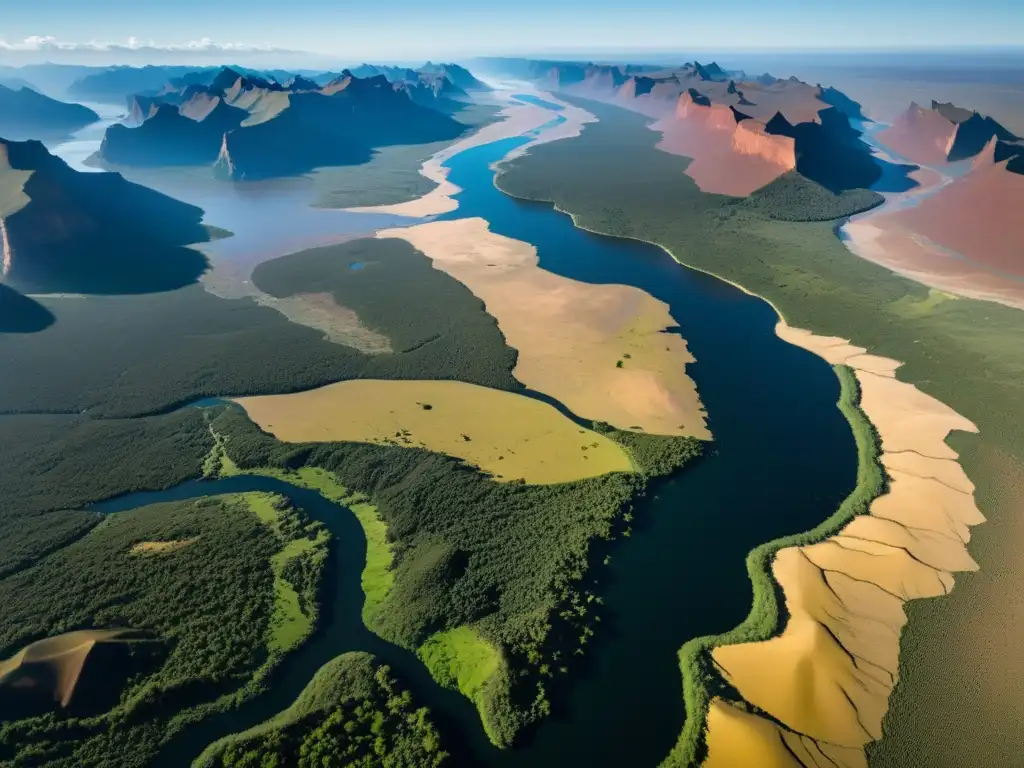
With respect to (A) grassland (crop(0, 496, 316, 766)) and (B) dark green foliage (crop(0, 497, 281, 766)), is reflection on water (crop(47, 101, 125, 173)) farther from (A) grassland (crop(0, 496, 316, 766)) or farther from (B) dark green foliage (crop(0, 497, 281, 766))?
(B) dark green foliage (crop(0, 497, 281, 766))

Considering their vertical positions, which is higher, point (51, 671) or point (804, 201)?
point (804, 201)

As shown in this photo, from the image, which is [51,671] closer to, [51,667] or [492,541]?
[51,667]

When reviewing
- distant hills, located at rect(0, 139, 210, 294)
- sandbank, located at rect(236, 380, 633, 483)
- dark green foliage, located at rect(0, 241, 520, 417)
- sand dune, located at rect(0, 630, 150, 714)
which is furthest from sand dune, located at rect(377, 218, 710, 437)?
distant hills, located at rect(0, 139, 210, 294)

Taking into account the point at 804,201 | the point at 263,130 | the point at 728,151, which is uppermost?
the point at 263,130

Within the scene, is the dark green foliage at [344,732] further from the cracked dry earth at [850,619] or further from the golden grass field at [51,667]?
the cracked dry earth at [850,619]

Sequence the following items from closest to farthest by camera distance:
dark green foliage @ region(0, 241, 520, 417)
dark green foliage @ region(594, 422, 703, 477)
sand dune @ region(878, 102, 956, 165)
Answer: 1. dark green foliage @ region(594, 422, 703, 477)
2. dark green foliage @ region(0, 241, 520, 417)
3. sand dune @ region(878, 102, 956, 165)

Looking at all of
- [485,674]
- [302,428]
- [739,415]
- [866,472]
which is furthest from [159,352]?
[866,472]

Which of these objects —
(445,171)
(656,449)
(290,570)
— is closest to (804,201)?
(656,449)
